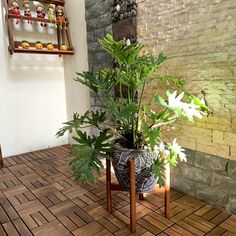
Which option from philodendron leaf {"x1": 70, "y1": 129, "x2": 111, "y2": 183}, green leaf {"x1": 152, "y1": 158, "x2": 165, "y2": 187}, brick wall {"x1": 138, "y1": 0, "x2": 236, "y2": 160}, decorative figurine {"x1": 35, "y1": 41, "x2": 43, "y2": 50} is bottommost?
green leaf {"x1": 152, "y1": 158, "x2": 165, "y2": 187}

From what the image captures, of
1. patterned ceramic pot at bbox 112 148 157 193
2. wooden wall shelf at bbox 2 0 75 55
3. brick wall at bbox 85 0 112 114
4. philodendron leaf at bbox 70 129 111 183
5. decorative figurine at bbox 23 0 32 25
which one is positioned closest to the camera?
philodendron leaf at bbox 70 129 111 183

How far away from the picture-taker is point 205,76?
1.64 m

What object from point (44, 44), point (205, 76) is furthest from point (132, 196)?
point (44, 44)

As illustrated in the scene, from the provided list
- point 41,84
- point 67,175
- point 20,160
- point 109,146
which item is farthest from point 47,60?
point 109,146

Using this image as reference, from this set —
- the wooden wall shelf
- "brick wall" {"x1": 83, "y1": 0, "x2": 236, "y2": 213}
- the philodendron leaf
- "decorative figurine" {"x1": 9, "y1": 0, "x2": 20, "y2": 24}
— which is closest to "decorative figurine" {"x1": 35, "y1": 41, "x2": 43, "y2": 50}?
the wooden wall shelf

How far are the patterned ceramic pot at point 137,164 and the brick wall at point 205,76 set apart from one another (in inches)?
18.2

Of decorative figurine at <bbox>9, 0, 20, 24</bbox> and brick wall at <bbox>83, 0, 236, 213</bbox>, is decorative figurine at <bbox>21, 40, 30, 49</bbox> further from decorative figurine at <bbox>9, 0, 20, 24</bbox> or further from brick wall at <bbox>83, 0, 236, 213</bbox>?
brick wall at <bbox>83, 0, 236, 213</bbox>

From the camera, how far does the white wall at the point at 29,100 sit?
9.04 feet

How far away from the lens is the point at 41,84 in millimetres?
2990

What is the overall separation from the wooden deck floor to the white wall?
2.50 feet

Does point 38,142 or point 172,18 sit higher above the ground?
point 172,18

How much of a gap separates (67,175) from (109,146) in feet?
3.27

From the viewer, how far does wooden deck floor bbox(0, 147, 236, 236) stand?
1464 mm

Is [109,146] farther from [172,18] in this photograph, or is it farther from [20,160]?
[20,160]
